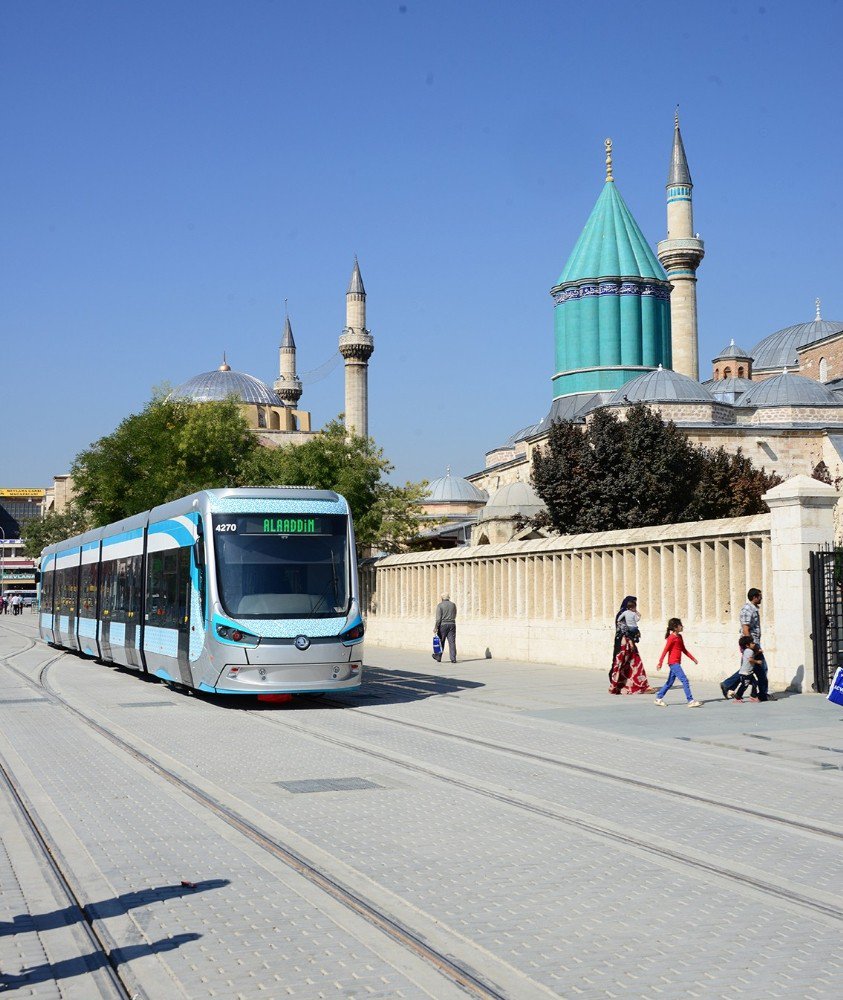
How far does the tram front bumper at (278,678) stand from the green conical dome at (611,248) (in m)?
49.8

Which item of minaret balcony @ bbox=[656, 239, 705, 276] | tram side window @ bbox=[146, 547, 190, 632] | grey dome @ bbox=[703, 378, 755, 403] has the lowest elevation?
tram side window @ bbox=[146, 547, 190, 632]

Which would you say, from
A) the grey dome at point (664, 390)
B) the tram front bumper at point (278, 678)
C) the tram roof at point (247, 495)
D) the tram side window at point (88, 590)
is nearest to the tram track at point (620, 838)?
the tram front bumper at point (278, 678)

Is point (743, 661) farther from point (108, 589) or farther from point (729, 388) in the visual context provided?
point (729, 388)

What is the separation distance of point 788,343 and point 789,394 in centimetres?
3530

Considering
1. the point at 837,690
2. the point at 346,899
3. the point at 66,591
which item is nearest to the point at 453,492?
the point at 66,591

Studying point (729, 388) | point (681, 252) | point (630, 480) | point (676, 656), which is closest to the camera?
point (676, 656)

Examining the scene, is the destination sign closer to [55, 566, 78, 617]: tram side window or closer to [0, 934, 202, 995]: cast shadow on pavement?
[0, 934, 202, 995]: cast shadow on pavement

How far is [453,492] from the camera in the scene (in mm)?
77125

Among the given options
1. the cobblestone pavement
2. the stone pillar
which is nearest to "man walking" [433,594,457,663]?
the stone pillar

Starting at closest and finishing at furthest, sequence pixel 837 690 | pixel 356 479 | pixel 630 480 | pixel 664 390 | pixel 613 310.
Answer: pixel 837 690, pixel 356 479, pixel 630 480, pixel 664 390, pixel 613 310

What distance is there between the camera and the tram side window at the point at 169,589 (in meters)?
17.2

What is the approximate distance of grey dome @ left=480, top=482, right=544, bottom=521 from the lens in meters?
50.2

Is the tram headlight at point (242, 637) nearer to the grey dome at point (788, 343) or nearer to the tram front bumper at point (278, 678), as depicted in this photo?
the tram front bumper at point (278, 678)

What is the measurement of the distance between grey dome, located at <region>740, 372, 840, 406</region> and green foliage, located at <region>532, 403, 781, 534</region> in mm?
11091
